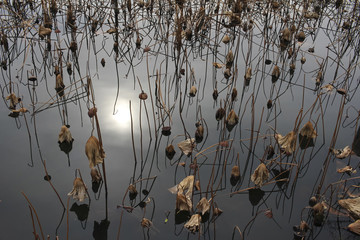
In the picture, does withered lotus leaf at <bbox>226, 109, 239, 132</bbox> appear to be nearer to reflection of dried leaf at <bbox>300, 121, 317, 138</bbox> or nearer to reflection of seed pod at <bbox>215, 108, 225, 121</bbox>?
reflection of seed pod at <bbox>215, 108, 225, 121</bbox>

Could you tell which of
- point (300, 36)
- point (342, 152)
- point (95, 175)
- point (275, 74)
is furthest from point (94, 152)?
point (300, 36)

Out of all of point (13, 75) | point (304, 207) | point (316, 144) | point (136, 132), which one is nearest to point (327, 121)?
point (316, 144)

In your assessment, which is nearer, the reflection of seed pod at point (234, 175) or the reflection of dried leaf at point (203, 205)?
the reflection of dried leaf at point (203, 205)

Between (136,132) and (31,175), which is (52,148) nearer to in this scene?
(31,175)

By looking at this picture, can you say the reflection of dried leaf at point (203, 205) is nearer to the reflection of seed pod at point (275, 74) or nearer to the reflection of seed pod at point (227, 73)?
the reflection of seed pod at point (227, 73)

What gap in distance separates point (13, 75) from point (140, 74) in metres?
0.68

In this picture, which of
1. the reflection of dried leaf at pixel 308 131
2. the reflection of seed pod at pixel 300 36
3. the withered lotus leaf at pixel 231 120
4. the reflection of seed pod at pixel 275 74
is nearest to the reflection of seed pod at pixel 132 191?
the withered lotus leaf at pixel 231 120

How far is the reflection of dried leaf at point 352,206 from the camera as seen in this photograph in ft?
3.37

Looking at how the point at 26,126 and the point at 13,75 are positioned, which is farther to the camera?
the point at 13,75

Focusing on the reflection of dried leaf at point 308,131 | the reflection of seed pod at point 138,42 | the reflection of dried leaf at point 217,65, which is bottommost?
the reflection of dried leaf at point 308,131

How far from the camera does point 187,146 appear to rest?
1325mm

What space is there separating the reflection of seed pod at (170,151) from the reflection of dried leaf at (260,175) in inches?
12.5

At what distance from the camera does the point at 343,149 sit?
1.39 meters

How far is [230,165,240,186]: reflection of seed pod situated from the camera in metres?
1.21
